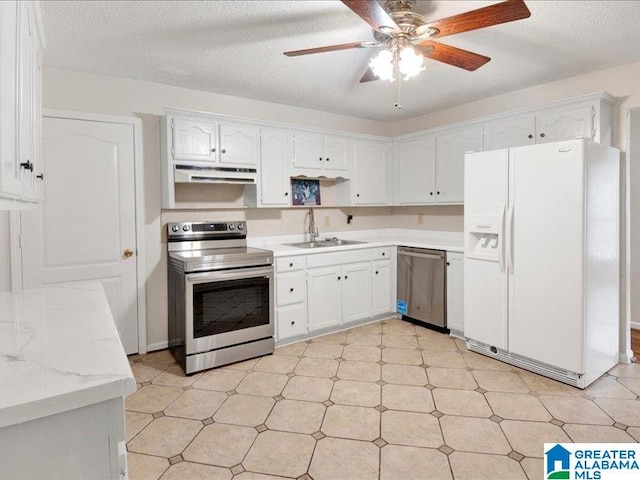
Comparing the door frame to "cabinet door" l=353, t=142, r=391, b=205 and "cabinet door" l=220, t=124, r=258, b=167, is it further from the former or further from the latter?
"cabinet door" l=353, t=142, r=391, b=205

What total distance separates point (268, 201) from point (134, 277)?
136cm

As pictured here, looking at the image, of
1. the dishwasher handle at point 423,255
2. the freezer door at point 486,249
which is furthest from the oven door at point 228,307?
the freezer door at point 486,249

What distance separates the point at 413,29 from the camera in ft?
6.86

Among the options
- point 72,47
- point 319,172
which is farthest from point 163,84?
point 319,172

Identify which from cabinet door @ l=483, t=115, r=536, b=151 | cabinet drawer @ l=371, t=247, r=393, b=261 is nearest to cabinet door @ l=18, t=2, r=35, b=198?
cabinet drawer @ l=371, t=247, r=393, b=261

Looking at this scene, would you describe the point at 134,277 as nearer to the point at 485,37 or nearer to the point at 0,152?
the point at 0,152

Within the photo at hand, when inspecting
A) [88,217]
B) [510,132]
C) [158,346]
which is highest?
[510,132]

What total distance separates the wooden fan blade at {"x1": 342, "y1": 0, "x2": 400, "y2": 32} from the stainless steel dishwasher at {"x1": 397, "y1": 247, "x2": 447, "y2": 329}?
2446mm

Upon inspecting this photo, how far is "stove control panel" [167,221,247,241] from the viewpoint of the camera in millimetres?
3546

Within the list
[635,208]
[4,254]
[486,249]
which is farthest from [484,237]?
[4,254]

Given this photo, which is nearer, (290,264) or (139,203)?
(139,203)

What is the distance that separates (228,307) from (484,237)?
2.20 metres

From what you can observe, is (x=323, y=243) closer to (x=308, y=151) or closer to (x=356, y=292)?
(x=356, y=292)

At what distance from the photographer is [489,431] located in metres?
2.28
